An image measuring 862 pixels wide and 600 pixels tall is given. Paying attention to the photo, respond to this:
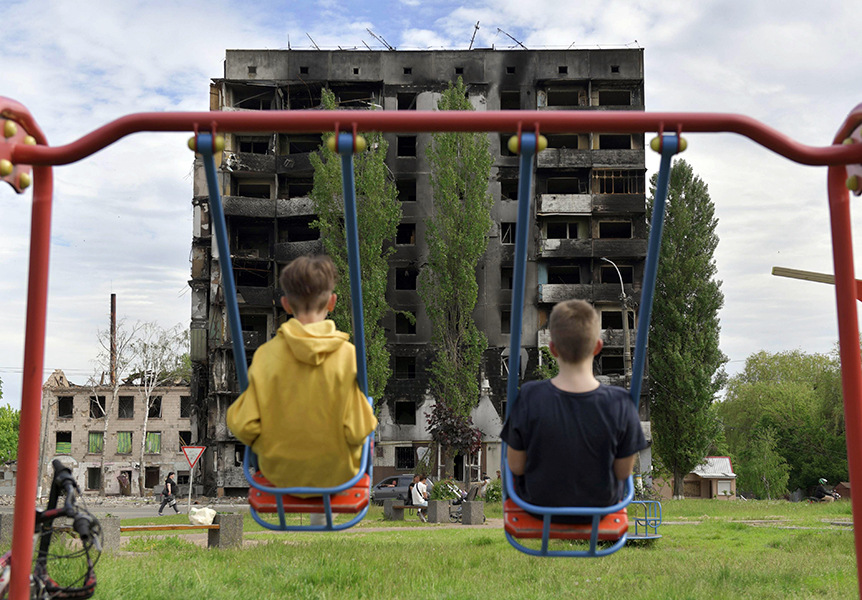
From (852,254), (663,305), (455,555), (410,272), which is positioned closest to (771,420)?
(663,305)

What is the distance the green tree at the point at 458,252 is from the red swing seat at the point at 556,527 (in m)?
36.8

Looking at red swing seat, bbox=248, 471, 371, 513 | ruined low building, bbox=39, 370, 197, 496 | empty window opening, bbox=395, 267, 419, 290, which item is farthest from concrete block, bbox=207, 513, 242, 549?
ruined low building, bbox=39, 370, 197, 496

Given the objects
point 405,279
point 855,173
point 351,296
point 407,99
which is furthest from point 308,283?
point 407,99

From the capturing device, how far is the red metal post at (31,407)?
4.66 metres

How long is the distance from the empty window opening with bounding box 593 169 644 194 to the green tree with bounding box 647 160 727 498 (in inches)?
89.8

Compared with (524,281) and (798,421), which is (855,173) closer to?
(524,281)

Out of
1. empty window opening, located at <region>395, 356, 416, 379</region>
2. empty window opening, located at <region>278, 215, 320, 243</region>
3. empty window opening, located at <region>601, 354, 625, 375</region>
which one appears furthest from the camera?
empty window opening, located at <region>278, 215, 320, 243</region>

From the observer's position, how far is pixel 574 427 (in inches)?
164

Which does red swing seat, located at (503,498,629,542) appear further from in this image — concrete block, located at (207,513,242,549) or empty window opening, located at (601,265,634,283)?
empty window opening, located at (601,265,634,283)

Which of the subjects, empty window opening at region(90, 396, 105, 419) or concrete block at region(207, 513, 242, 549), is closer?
concrete block at region(207, 513, 242, 549)

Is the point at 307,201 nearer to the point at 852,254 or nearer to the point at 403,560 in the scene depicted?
the point at 403,560

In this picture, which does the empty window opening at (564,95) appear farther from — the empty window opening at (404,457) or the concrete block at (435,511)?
the concrete block at (435,511)

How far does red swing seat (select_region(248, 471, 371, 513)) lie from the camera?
14.4 feet

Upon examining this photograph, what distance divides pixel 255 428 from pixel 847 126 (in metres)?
3.71
